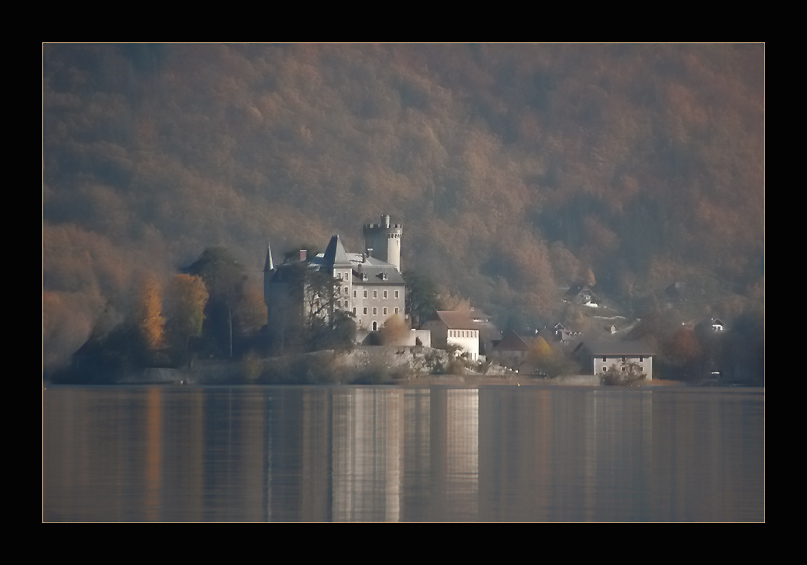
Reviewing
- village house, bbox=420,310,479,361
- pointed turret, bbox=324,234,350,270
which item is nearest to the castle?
pointed turret, bbox=324,234,350,270

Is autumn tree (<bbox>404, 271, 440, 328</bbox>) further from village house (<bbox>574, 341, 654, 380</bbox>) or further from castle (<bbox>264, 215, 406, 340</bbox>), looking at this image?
village house (<bbox>574, 341, 654, 380</bbox>)

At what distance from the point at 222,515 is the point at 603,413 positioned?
1976 cm

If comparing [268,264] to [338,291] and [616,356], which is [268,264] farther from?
[616,356]

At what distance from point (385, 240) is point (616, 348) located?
49.2ft

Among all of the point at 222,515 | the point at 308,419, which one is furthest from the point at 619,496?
the point at 308,419

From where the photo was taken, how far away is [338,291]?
209 ft

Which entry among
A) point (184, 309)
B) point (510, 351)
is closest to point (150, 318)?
point (184, 309)

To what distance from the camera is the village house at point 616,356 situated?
202ft

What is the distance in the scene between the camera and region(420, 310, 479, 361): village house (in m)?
63.4

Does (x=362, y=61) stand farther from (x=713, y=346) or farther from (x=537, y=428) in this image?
(x=537, y=428)

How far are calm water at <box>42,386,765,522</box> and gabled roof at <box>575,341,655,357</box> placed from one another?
28.9 m

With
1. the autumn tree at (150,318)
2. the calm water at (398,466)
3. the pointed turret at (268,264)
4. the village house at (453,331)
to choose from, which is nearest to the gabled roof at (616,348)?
the village house at (453,331)

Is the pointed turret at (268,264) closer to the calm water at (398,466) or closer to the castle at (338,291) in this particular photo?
the castle at (338,291)

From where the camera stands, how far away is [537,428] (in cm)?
2803
